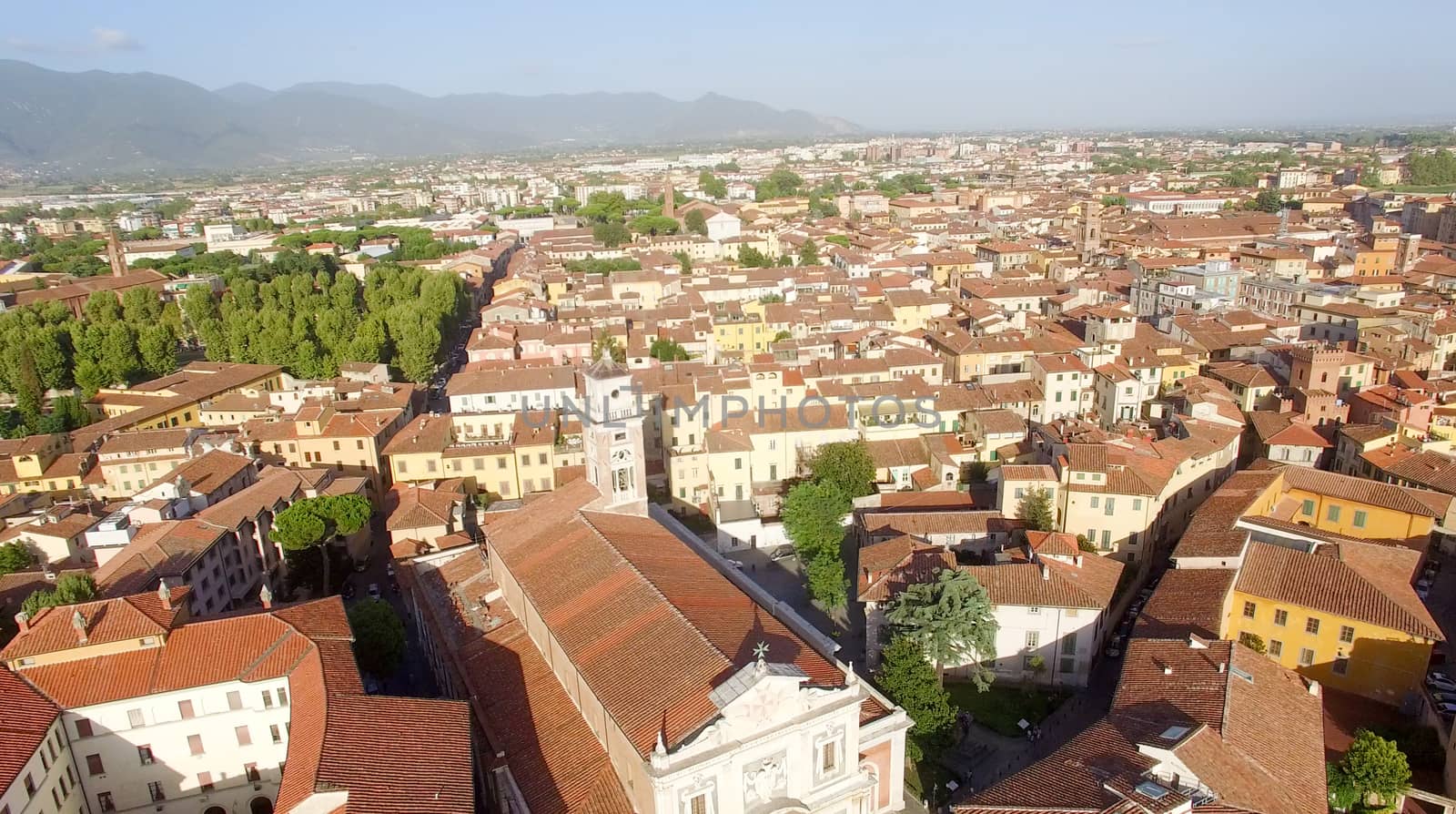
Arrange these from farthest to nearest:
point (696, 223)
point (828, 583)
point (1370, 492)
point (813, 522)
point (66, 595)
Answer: point (696, 223), point (813, 522), point (1370, 492), point (828, 583), point (66, 595)

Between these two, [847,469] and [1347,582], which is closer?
[1347,582]

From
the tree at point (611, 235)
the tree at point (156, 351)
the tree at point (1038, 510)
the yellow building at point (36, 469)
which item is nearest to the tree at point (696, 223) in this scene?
the tree at point (611, 235)

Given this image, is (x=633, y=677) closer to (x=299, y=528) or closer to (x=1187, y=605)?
(x=1187, y=605)

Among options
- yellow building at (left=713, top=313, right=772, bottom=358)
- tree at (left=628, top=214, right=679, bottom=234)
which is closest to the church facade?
yellow building at (left=713, top=313, right=772, bottom=358)

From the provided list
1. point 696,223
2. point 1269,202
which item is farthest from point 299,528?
point 1269,202

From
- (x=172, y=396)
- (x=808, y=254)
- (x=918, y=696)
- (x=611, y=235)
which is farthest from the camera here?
(x=611, y=235)

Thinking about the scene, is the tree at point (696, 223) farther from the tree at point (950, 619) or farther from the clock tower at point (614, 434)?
the tree at point (950, 619)

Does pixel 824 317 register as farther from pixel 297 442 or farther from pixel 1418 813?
pixel 1418 813
